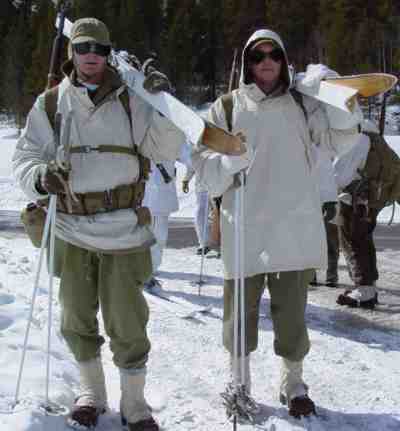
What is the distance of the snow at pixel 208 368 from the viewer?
3.38 metres

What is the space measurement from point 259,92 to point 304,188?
0.60 metres

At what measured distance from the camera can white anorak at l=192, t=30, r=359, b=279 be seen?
3.42 metres

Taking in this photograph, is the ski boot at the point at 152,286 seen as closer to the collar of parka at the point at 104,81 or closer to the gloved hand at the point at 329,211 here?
the gloved hand at the point at 329,211

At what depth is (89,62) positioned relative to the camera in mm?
3061

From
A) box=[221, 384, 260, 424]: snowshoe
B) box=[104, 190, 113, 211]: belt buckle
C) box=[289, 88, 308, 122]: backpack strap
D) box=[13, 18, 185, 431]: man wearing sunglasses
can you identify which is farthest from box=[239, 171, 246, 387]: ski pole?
box=[104, 190, 113, 211]: belt buckle

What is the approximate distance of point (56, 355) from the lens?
4105mm

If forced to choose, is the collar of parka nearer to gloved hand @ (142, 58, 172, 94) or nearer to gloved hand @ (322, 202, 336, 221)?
gloved hand @ (142, 58, 172, 94)

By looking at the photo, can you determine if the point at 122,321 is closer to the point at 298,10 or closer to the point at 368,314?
the point at 368,314

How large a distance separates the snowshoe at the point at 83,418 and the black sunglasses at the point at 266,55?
212 cm

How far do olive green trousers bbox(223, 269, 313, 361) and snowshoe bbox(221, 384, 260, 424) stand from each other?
0.28 metres

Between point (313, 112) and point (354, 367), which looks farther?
point (354, 367)

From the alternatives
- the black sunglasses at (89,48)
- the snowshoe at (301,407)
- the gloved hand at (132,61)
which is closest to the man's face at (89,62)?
the black sunglasses at (89,48)

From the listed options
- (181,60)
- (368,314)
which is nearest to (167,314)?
(368,314)

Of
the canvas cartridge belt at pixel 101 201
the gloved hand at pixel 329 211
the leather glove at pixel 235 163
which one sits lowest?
the gloved hand at pixel 329 211
